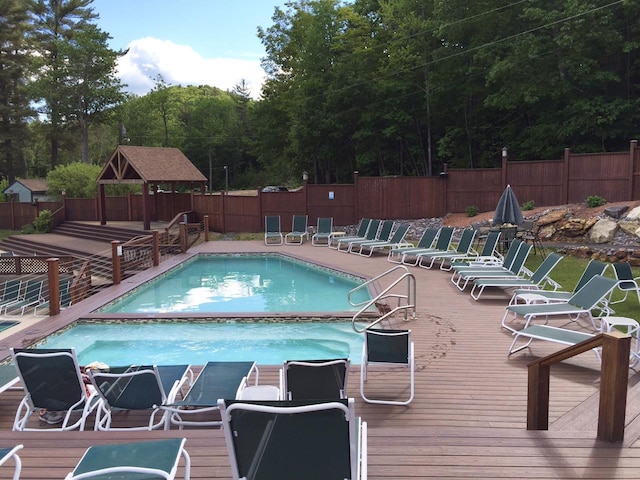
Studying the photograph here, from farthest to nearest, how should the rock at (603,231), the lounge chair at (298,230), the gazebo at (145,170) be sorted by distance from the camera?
the gazebo at (145,170), the lounge chair at (298,230), the rock at (603,231)

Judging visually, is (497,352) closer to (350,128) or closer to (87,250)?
(87,250)

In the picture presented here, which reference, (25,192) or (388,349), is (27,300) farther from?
(25,192)

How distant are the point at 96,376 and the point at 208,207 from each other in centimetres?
1740

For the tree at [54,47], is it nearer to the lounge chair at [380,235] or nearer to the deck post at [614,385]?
the lounge chair at [380,235]

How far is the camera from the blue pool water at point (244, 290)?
9.48 metres

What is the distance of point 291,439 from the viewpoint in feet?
6.90

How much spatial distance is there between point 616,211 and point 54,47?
1540 inches

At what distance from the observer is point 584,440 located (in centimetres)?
308

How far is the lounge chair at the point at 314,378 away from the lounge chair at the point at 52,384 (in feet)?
5.31

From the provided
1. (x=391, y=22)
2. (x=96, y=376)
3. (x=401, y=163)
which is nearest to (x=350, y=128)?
(x=401, y=163)

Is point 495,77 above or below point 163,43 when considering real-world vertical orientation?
below

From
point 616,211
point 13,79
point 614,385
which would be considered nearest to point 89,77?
point 13,79

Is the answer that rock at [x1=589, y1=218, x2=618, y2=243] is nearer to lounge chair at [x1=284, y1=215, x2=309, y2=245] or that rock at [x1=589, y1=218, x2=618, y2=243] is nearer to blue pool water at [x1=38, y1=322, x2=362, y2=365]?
blue pool water at [x1=38, y1=322, x2=362, y2=365]

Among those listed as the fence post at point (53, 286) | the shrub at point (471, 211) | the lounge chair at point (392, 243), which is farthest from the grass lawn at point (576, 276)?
the fence post at point (53, 286)
